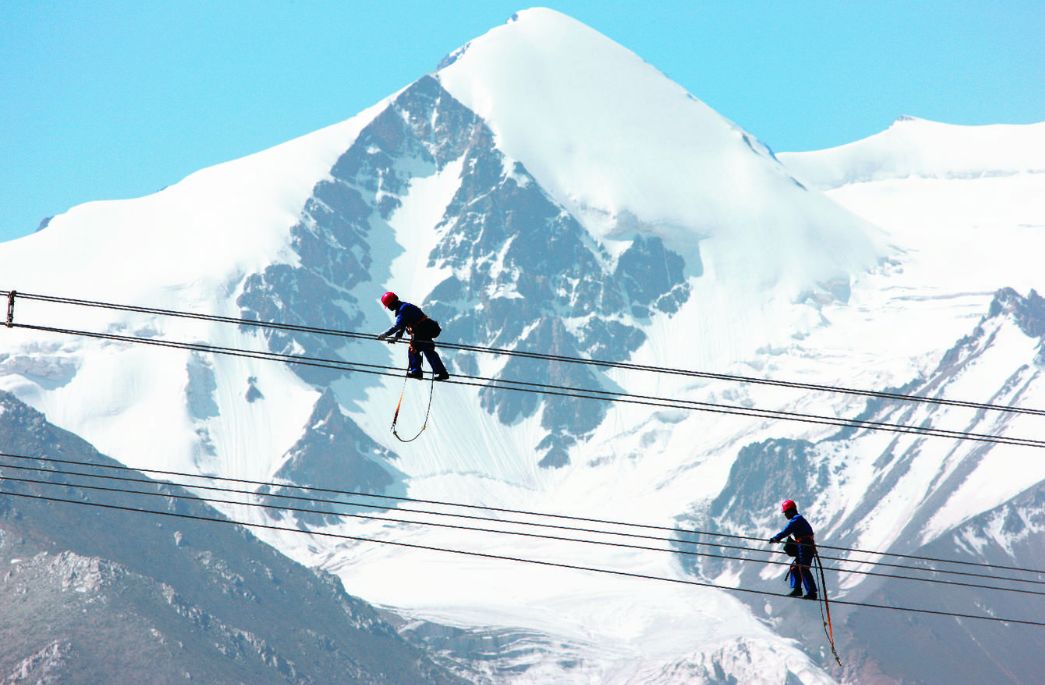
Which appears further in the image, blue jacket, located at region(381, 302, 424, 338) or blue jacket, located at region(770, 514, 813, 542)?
blue jacket, located at region(381, 302, 424, 338)

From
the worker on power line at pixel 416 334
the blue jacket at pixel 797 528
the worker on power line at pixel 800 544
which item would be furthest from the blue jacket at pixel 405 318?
the blue jacket at pixel 797 528

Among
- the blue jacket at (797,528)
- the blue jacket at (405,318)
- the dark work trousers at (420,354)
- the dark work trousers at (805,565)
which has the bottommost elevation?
the dark work trousers at (805,565)

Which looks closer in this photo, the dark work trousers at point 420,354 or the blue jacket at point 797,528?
the blue jacket at point 797,528

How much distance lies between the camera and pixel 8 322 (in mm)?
31922

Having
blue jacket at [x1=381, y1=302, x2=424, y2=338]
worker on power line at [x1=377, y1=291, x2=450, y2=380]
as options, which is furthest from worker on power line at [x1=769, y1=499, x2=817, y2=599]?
blue jacket at [x1=381, y1=302, x2=424, y2=338]

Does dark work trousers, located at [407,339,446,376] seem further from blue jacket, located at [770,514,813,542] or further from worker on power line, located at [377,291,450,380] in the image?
blue jacket, located at [770,514,813,542]

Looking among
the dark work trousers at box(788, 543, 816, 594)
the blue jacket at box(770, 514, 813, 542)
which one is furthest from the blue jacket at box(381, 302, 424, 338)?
the dark work trousers at box(788, 543, 816, 594)

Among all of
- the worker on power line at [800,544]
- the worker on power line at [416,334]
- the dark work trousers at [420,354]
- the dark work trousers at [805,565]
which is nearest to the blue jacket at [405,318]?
the worker on power line at [416,334]

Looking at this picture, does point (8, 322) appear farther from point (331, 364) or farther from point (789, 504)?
point (789, 504)

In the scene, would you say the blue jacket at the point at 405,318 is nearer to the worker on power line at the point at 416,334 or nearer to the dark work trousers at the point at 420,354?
the worker on power line at the point at 416,334

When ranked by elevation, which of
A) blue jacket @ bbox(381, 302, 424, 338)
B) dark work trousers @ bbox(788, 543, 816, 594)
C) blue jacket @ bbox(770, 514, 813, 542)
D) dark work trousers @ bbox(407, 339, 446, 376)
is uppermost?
blue jacket @ bbox(381, 302, 424, 338)

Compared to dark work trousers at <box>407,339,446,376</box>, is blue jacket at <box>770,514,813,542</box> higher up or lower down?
lower down

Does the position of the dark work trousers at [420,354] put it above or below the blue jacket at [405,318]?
below

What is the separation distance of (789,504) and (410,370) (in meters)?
8.51
